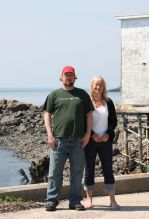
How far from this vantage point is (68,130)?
8.12 meters

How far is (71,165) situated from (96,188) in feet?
4.52

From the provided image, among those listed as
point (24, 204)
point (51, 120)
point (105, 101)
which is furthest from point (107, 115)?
point (24, 204)

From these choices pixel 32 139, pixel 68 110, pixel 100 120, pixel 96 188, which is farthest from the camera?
pixel 32 139

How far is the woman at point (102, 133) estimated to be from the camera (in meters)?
8.33

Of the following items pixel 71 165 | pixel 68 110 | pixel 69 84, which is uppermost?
pixel 69 84

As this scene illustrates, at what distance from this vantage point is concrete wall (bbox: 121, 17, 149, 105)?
3372cm

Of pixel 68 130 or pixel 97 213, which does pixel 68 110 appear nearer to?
pixel 68 130

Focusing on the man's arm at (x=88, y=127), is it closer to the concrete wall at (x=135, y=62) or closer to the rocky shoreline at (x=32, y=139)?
the rocky shoreline at (x=32, y=139)

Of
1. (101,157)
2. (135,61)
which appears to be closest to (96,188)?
(101,157)

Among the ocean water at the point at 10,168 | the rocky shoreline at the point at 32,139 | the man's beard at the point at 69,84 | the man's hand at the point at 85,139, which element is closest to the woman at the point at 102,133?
the man's hand at the point at 85,139

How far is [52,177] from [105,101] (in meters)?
1.21

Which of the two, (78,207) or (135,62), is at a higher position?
(135,62)

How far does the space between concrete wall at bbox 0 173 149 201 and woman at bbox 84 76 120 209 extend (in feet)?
2.81

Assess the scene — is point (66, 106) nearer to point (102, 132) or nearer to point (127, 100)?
point (102, 132)
